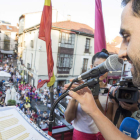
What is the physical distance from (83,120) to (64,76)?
13.5m

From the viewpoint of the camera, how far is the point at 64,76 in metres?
15.1

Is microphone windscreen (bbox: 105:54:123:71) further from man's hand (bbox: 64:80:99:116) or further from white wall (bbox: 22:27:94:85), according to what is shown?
white wall (bbox: 22:27:94:85)

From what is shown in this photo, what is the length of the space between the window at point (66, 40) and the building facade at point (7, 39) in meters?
21.2

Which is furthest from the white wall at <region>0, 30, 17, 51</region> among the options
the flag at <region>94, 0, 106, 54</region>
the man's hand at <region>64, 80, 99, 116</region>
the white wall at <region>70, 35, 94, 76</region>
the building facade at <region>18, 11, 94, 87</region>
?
the man's hand at <region>64, 80, 99, 116</region>

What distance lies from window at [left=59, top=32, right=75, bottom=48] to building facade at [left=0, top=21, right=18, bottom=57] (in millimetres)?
21198

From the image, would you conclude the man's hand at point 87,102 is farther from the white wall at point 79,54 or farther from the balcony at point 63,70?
the white wall at point 79,54

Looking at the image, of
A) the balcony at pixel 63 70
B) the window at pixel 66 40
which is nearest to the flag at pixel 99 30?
the window at pixel 66 40

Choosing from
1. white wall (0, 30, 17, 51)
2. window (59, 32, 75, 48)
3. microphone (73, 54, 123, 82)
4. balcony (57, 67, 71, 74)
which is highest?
white wall (0, 30, 17, 51)

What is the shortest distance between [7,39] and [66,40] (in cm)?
2176

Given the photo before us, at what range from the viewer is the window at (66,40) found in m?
14.1

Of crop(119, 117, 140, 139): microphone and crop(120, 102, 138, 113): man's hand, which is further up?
crop(120, 102, 138, 113): man's hand

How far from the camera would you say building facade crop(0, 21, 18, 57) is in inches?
1171

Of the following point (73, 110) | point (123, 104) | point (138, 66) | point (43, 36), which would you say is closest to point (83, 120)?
point (73, 110)

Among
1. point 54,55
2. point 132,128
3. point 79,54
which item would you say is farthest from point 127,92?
point 79,54
